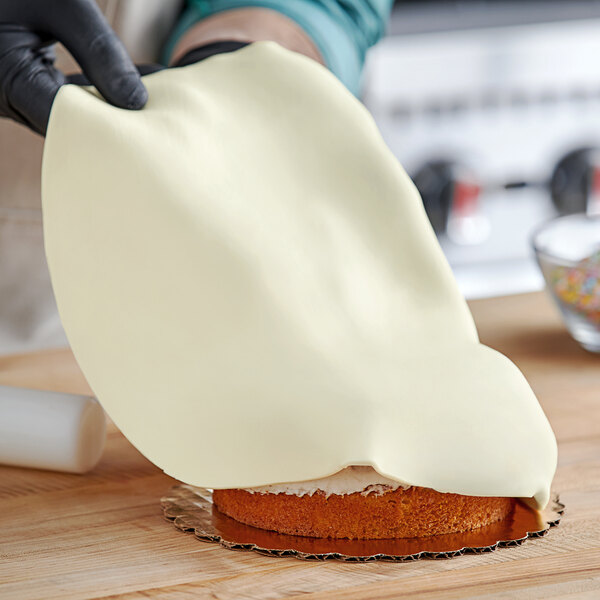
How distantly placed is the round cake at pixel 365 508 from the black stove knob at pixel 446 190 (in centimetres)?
111

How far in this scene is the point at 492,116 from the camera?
5.59ft

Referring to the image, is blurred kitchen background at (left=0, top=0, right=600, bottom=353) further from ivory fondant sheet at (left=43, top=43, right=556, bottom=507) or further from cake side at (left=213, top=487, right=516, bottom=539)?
cake side at (left=213, top=487, right=516, bottom=539)

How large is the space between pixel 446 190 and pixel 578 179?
0.85 ft

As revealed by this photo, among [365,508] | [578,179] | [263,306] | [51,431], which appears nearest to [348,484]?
[365,508]

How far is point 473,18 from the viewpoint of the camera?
170cm

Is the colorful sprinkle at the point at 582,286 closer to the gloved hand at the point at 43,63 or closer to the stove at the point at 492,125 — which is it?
the gloved hand at the point at 43,63

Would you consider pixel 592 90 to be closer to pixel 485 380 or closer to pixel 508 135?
pixel 508 135

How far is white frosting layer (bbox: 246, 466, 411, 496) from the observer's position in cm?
57

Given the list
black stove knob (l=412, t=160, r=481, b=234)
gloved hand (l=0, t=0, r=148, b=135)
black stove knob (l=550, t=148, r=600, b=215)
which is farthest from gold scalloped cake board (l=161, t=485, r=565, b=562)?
black stove knob (l=550, t=148, r=600, b=215)

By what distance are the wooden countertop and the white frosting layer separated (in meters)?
0.04

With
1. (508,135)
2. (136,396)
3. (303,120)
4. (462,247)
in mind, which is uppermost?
(303,120)

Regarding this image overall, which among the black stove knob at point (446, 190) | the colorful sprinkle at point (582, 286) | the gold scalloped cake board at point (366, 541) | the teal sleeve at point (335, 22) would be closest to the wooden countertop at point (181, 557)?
the gold scalloped cake board at point (366, 541)

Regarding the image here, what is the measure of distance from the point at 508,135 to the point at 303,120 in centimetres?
109

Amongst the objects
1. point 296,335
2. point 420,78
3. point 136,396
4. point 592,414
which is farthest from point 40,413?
point 420,78
